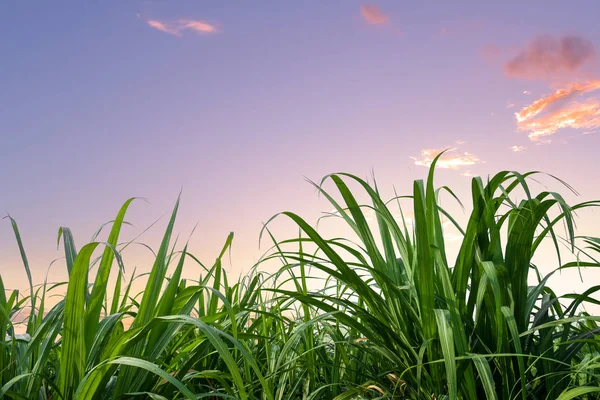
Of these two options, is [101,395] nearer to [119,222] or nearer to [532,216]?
[119,222]

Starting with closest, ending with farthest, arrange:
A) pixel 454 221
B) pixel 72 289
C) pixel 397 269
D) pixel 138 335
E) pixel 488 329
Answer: pixel 138 335, pixel 72 289, pixel 488 329, pixel 397 269, pixel 454 221

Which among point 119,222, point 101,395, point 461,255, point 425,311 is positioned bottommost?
point 101,395

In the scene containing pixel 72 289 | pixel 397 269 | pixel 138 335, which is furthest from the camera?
pixel 397 269

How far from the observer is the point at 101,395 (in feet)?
4.33

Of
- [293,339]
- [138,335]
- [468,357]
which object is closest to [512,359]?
[468,357]

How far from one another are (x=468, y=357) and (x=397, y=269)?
1.32 feet

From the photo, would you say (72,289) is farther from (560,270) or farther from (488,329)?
(560,270)

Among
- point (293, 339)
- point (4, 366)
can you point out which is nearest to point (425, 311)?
point (293, 339)

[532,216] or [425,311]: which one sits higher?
[532,216]

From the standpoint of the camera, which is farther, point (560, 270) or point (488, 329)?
point (560, 270)

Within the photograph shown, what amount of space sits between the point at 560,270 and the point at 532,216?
31cm

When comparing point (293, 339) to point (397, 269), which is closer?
point (293, 339)

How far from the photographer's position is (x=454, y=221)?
178 centimetres

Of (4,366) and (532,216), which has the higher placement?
(532,216)
